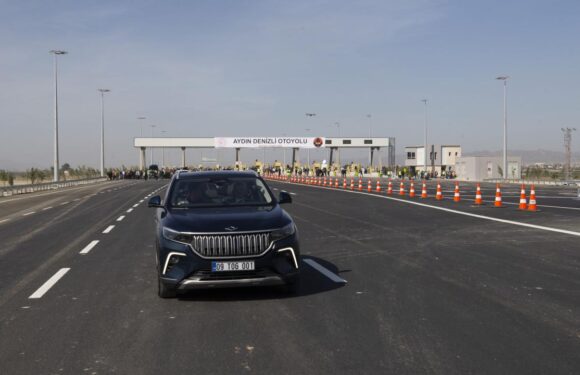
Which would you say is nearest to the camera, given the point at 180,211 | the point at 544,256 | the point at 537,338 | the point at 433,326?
the point at 537,338

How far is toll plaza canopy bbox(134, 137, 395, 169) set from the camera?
8431cm

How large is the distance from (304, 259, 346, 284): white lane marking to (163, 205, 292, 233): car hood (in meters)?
1.38

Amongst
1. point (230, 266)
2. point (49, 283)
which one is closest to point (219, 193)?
point (230, 266)

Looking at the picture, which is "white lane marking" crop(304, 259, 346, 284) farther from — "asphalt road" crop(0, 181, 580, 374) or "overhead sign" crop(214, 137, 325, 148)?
"overhead sign" crop(214, 137, 325, 148)

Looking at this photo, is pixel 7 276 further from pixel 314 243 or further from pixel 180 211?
pixel 314 243

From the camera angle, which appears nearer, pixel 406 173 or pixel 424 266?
pixel 424 266

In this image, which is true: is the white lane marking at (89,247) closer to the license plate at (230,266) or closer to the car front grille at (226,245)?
the car front grille at (226,245)

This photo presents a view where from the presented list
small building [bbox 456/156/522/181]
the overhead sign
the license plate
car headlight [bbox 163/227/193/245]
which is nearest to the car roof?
car headlight [bbox 163/227/193/245]

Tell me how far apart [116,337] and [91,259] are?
16.9ft

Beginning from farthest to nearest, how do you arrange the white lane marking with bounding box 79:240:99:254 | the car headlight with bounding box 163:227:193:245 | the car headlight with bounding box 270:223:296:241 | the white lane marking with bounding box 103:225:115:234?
1. the white lane marking with bounding box 103:225:115:234
2. the white lane marking with bounding box 79:240:99:254
3. the car headlight with bounding box 270:223:296:241
4. the car headlight with bounding box 163:227:193:245

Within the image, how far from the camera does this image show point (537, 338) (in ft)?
17.4

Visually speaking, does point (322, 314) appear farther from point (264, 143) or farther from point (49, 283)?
point (264, 143)

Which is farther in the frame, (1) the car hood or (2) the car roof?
(2) the car roof

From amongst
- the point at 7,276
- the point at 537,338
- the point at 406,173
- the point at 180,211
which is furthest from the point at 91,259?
the point at 406,173
